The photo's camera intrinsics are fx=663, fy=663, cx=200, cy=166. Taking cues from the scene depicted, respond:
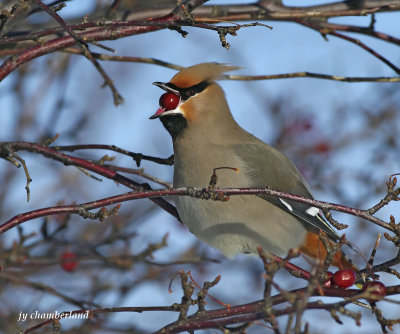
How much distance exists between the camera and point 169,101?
3764mm

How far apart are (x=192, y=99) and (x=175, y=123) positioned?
0.18 m

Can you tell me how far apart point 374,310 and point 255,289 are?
375 cm

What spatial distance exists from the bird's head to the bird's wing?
0.91 ft

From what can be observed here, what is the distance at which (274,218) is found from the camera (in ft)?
12.8

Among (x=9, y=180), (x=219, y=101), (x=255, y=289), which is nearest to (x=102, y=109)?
(x=9, y=180)

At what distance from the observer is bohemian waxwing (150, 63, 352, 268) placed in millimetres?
3709

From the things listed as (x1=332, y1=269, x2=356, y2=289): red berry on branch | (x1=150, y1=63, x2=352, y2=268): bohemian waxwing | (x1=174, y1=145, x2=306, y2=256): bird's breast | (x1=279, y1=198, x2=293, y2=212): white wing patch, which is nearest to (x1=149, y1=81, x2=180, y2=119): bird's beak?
(x1=150, y1=63, x2=352, y2=268): bohemian waxwing

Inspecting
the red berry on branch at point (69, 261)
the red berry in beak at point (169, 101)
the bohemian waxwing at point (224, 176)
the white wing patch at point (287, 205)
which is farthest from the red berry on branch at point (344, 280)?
the red berry on branch at point (69, 261)

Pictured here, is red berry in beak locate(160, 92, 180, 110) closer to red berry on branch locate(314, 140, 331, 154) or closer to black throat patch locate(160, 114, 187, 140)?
black throat patch locate(160, 114, 187, 140)

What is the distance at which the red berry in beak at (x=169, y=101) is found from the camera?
3.76 m

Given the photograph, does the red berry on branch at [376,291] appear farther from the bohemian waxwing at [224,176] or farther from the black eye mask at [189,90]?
the black eye mask at [189,90]

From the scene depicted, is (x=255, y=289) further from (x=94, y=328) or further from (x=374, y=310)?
(x=374, y=310)

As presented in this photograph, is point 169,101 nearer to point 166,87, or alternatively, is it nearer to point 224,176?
point 166,87

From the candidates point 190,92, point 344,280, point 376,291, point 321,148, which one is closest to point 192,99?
point 190,92
